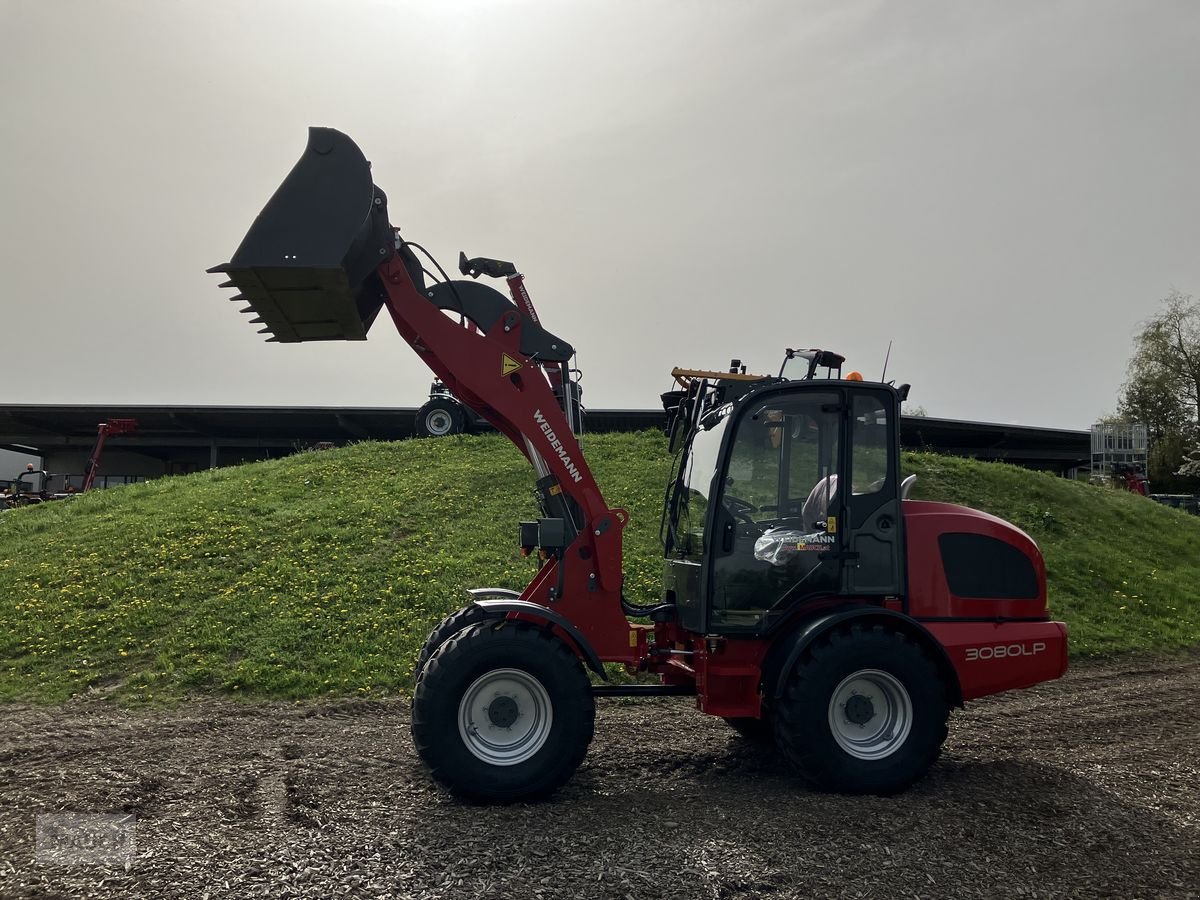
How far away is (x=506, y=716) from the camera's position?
5887 mm

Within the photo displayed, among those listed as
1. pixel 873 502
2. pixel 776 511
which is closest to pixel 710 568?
pixel 776 511

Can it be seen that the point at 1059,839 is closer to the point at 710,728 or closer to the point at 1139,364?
the point at 710,728

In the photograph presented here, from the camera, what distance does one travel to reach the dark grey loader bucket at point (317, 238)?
5.98 metres

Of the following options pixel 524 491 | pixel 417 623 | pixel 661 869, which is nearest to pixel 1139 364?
pixel 524 491

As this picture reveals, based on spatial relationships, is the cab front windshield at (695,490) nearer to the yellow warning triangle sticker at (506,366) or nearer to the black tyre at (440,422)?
the yellow warning triangle sticker at (506,366)

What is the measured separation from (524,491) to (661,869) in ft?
41.1

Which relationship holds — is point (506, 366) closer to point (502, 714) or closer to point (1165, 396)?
point (502, 714)

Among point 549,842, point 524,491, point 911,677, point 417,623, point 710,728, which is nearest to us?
point 549,842

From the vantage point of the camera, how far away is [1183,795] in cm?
613

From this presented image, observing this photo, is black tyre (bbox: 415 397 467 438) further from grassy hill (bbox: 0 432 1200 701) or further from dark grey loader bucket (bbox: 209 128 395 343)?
dark grey loader bucket (bbox: 209 128 395 343)

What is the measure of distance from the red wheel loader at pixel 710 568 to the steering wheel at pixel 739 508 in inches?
0.5

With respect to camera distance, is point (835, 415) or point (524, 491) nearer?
point (835, 415)

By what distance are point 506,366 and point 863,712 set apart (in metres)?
3.27

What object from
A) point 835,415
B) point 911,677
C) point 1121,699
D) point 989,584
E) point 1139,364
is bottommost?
point 1121,699
